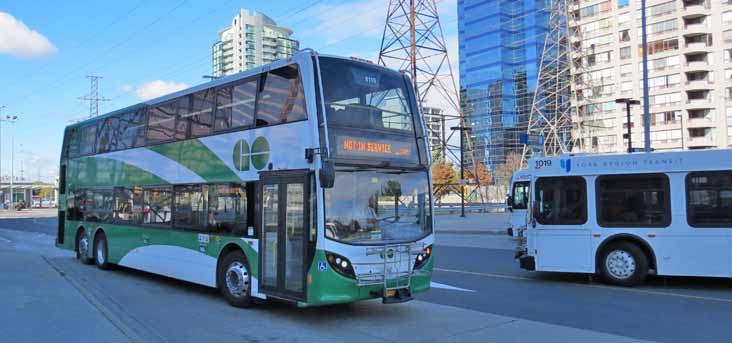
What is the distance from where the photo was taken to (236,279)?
9.50 m

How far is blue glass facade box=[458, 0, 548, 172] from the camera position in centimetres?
7844

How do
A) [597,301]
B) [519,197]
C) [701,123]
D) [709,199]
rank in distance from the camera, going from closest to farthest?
1. [597,301]
2. [709,199]
3. [519,197]
4. [701,123]

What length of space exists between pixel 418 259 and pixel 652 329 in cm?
334

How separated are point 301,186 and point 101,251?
8873 millimetres

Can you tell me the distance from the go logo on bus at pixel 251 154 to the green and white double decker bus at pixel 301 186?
26 millimetres

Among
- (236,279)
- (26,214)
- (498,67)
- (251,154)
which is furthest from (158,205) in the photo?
(498,67)

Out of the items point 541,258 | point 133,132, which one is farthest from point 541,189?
point 133,132

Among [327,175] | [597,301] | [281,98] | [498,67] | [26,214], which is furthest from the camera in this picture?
[498,67]

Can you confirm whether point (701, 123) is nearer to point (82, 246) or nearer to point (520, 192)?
point (520, 192)

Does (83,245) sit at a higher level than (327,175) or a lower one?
lower

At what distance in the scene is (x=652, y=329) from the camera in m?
7.78

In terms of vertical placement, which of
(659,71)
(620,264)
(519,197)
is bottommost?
(620,264)

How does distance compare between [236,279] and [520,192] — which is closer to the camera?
[236,279]

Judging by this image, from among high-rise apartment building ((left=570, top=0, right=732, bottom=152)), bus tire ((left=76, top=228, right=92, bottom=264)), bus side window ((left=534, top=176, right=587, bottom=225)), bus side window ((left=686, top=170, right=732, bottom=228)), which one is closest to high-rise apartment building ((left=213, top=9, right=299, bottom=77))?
bus tire ((left=76, top=228, right=92, bottom=264))
